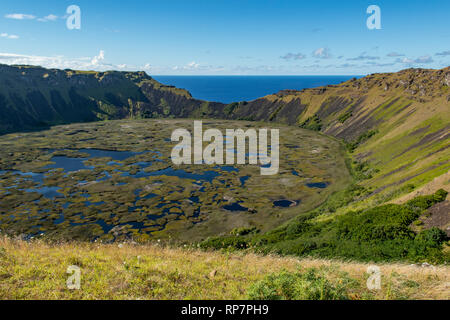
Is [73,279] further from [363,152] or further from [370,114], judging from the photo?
[370,114]

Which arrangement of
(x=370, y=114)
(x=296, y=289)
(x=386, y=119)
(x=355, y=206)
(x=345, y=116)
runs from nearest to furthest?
1. (x=296, y=289)
2. (x=355, y=206)
3. (x=386, y=119)
4. (x=370, y=114)
5. (x=345, y=116)

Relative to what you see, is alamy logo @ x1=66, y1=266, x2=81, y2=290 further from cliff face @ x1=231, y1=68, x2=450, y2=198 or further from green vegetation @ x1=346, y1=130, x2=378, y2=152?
green vegetation @ x1=346, y1=130, x2=378, y2=152

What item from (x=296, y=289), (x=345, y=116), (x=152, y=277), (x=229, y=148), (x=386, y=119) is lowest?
(x=229, y=148)

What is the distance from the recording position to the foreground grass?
8570 mm

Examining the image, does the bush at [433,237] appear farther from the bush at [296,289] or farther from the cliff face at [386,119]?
the bush at [296,289]

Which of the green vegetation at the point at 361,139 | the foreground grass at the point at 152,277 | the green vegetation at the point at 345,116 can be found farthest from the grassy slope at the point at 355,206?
the green vegetation at the point at 361,139

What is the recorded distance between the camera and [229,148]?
108125mm

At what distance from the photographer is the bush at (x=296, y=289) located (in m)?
7.82

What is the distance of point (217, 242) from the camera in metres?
38.2

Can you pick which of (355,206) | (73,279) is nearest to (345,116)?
(355,206)

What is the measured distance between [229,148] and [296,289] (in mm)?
100300

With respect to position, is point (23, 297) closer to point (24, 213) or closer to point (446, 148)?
point (24, 213)

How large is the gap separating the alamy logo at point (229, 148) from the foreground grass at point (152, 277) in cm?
6795
